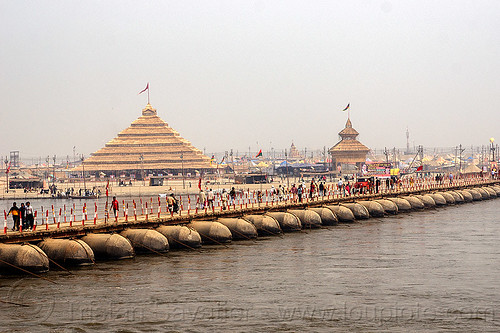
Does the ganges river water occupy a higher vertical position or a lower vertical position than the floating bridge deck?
lower

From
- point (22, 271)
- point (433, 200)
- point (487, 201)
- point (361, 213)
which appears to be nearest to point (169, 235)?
point (22, 271)

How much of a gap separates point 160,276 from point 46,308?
8282 millimetres

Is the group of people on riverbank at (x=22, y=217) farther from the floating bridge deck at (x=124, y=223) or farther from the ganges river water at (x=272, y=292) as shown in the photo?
the ganges river water at (x=272, y=292)

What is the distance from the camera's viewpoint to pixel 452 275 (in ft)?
146

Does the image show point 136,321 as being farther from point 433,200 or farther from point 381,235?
point 433,200

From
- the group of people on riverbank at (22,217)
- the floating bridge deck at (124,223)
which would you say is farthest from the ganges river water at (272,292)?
the group of people on riverbank at (22,217)

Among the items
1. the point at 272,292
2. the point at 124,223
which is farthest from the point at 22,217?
the point at 272,292

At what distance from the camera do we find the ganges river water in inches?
1320

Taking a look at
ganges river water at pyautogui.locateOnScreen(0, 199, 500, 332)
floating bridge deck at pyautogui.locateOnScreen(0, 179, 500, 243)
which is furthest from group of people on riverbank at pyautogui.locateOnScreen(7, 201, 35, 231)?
ganges river water at pyautogui.locateOnScreen(0, 199, 500, 332)

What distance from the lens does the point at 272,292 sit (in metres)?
39.4

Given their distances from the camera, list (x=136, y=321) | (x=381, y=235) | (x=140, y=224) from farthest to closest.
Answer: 1. (x=381, y=235)
2. (x=140, y=224)
3. (x=136, y=321)

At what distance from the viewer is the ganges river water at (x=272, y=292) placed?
33.5m

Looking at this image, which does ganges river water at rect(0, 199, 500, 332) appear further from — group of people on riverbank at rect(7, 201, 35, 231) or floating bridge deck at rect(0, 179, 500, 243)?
group of people on riverbank at rect(7, 201, 35, 231)

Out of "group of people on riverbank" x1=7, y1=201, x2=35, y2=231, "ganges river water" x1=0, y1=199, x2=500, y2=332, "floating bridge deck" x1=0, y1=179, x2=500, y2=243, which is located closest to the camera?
"ganges river water" x1=0, y1=199, x2=500, y2=332
